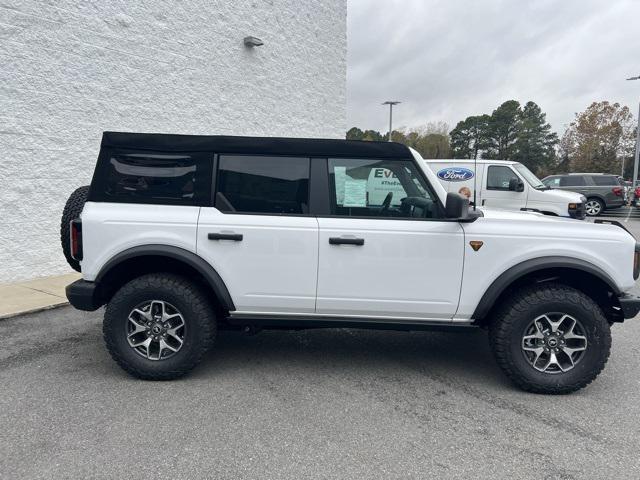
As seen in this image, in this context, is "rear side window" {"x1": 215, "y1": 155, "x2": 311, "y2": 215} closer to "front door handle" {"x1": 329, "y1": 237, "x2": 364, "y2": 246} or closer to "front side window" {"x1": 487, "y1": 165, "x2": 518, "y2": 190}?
"front door handle" {"x1": 329, "y1": 237, "x2": 364, "y2": 246}

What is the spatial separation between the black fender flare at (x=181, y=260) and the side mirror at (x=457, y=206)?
183cm

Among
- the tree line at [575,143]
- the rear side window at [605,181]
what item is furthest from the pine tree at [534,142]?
the rear side window at [605,181]

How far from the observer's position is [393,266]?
343cm

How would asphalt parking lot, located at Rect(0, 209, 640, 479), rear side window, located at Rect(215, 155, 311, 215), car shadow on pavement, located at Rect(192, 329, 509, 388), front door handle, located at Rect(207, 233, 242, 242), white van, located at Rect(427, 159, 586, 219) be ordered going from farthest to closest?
white van, located at Rect(427, 159, 586, 219)
car shadow on pavement, located at Rect(192, 329, 509, 388)
rear side window, located at Rect(215, 155, 311, 215)
front door handle, located at Rect(207, 233, 242, 242)
asphalt parking lot, located at Rect(0, 209, 640, 479)

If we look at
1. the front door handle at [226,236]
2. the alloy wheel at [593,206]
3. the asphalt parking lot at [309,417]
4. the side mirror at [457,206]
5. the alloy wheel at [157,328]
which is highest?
the alloy wheel at [593,206]

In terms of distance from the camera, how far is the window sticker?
355cm

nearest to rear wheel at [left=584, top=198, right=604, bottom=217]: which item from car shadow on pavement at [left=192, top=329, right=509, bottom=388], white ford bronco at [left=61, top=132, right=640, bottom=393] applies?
car shadow on pavement at [left=192, top=329, right=509, bottom=388]

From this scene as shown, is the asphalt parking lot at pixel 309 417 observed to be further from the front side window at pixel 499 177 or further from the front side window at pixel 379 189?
the front side window at pixel 499 177

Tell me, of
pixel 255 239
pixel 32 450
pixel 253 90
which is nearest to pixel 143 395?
pixel 32 450

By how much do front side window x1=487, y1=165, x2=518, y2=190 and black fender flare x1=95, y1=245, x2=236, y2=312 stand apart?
A: 26.0 feet

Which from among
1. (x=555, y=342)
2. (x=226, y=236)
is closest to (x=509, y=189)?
(x=555, y=342)

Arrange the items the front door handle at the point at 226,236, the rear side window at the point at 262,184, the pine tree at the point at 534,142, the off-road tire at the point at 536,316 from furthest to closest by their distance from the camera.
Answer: the pine tree at the point at 534,142
the rear side window at the point at 262,184
the front door handle at the point at 226,236
the off-road tire at the point at 536,316

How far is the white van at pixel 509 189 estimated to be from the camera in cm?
944

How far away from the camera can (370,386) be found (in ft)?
11.6
